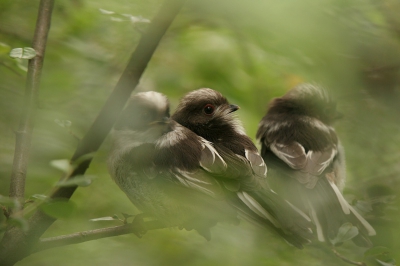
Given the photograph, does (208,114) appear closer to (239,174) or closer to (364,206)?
(239,174)

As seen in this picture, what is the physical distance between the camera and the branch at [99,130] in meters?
2.24

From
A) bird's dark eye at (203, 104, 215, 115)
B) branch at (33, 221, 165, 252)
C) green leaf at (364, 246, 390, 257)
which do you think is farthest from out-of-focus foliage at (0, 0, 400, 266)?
bird's dark eye at (203, 104, 215, 115)

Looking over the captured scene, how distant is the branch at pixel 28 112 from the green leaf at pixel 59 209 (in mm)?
616

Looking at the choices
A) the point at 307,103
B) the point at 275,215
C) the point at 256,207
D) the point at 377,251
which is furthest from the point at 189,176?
the point at 307,103

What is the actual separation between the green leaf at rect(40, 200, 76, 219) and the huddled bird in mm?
1229

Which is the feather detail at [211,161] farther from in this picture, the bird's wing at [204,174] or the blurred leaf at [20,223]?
the blurred leaf at [20,223]

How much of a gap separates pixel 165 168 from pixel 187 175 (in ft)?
0.48

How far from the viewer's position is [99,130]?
2.39 metres

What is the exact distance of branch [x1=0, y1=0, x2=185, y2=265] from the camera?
7.34ft

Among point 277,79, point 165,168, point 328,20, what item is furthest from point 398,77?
point 165,168

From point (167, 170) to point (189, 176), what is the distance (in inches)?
5.7

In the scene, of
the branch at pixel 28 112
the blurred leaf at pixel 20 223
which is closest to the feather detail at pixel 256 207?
the branch at pixel 28 112

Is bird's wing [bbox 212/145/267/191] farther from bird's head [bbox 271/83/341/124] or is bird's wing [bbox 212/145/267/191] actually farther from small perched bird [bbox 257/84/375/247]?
bird's head [bbox 271/83/341/124]

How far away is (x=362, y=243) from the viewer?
2.93 meters
